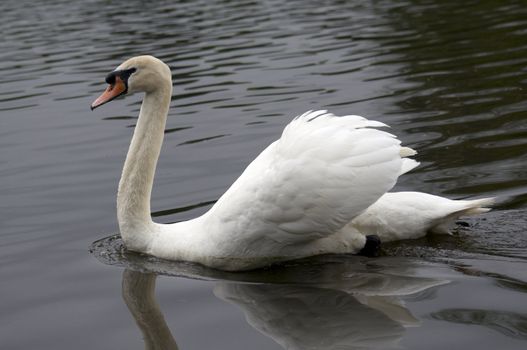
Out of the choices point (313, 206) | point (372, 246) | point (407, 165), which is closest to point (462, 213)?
point (407, 165)

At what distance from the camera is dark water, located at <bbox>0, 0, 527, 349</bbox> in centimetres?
571

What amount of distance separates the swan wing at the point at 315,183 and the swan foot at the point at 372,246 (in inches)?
10.7

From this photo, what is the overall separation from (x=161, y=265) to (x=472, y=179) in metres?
2.98

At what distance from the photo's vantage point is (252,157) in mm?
10180

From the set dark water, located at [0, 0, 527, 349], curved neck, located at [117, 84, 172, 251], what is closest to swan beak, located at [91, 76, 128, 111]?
curved neck, located at [117, 84, 172, 251]

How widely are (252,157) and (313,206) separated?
3660 millimetres

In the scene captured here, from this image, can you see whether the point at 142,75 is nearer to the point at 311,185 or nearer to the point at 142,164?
the point at 142,164

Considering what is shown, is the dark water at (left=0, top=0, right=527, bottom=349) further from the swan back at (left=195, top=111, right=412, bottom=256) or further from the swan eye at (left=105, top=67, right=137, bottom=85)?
the swan eye at (left=105, top=67, right=137, bottom=85)

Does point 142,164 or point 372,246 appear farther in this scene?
point 142,164

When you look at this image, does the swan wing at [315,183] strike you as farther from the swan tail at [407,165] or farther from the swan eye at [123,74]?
the swan eye at [123,74]

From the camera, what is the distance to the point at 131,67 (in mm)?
7602

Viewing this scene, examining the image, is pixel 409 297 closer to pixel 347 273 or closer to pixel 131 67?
pixel 347 273

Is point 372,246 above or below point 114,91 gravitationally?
below

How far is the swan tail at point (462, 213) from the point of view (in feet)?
22.0
